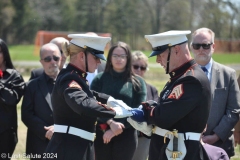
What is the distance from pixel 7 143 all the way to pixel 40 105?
2.08 feet

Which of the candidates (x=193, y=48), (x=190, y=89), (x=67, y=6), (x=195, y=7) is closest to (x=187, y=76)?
(x=190, y=89)

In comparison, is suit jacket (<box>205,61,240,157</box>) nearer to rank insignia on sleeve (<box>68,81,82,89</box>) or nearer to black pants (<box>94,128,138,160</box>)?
black pants (<box>94,128,138,160</box>)

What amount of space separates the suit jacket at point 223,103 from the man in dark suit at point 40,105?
6.19 ft

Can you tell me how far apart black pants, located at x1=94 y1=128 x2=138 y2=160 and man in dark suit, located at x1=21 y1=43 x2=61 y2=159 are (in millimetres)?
617

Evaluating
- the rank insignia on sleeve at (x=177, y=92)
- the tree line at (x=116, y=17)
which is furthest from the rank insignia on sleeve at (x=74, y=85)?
the tree line at (x=116, y=17)

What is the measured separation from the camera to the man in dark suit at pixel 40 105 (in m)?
5.52

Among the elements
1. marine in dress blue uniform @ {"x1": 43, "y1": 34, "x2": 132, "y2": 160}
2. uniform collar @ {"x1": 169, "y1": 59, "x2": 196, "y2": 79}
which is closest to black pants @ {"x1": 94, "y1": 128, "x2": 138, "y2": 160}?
marine in dress blue uniform @ {"x1": 43, "y1": 34, "x2": 132, "y2": 160}

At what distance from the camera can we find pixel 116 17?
57.6m

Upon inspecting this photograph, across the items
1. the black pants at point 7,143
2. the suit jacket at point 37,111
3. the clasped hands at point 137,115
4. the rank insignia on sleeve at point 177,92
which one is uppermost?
the rank insignia on sleeve at point 177,92

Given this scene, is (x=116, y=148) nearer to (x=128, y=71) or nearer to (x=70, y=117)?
(x=128, y=71)

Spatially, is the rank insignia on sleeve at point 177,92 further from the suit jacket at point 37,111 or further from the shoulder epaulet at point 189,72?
the suit jacket at point 37,111

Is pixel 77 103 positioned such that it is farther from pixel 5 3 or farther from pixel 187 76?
pixel 5 3

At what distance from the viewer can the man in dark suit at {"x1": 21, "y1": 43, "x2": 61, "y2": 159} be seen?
18.1 feet

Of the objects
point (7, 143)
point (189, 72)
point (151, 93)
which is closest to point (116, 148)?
point (151, 93)
